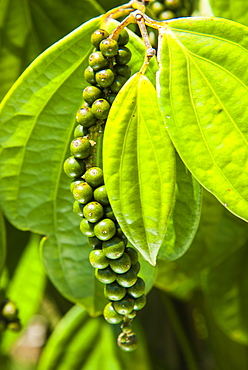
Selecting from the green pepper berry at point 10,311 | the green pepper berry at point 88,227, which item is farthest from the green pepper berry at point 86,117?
the green pepper berry at point 10,311

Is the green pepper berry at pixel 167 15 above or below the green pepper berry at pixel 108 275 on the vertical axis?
above

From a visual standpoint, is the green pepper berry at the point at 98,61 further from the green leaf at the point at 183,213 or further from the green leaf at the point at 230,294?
the green leaf at the point at 230,294

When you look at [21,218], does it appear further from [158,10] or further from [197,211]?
[158,10]

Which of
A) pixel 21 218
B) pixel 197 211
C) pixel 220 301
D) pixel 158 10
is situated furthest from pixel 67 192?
pixel 220 301

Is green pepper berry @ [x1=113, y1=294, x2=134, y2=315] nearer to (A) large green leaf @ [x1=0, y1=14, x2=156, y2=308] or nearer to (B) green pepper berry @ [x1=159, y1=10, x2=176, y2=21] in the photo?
(A) large green leaf @ [x1=0, y1=14, x2=156, y2=308]

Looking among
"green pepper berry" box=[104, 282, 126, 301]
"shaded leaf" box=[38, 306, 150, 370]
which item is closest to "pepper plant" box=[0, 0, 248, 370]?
"green pepper berry" box=[104, 282, 126, 301]
